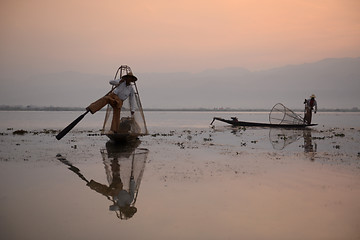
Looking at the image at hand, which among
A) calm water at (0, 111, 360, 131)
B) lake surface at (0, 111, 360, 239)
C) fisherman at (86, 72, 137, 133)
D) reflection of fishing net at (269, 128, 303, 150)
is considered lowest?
lake surface at (0, 111, 360, 239)

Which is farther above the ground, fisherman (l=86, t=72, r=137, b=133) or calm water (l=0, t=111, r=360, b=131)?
fisherman (l=86, t=72, r=137, b=133)

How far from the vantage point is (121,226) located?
277 inches

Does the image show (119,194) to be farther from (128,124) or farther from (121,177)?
(128,124)

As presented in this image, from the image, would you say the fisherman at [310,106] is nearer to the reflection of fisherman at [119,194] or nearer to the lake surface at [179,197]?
the lake surface at [179,197]

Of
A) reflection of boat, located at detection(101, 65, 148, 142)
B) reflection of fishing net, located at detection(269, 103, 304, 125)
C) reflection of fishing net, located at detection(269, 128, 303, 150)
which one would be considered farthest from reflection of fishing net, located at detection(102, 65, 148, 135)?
reflection of fishing net, located at detection(269, 103, 304, 125)

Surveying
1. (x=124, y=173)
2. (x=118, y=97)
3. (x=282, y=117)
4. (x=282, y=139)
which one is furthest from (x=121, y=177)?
(x=282, y=117)

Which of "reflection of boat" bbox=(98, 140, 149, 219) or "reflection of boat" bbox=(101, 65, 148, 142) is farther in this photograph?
"reflection of boat" bbox=(101, 65, 148, 142)

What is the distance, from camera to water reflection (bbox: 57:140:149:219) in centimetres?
854

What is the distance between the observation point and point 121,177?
11.8 m

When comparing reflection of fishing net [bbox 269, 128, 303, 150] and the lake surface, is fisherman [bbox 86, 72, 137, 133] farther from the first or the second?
reflection of fishing net [bbox 269, 128, 303, 150]

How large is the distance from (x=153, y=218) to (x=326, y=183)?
249 inches

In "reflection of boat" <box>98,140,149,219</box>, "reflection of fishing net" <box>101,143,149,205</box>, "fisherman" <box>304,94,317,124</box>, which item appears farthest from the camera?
"fisherman" <box>304,94,317,124</box>

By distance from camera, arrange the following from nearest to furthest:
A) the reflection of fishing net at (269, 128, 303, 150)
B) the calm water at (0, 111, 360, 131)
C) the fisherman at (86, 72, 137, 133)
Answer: the fisherman at (86, 72, 137, 133) → the reflection of fishing net at (269, 128, 303, 150) → the calm water at (0, 111, 360, 131)

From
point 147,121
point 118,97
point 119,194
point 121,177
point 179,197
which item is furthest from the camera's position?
point 147,121
